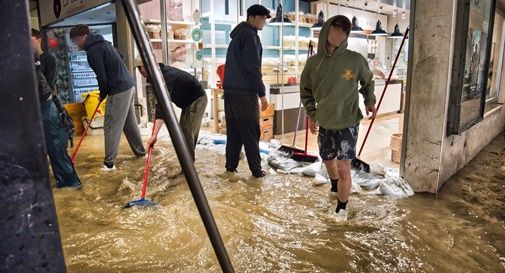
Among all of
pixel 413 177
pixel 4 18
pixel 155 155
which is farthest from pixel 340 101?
pixel 155 155

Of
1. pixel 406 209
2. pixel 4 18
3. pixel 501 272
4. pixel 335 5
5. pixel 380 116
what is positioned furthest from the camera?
pixel 335 5

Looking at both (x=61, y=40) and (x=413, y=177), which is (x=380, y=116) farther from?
(x=61, y=40)

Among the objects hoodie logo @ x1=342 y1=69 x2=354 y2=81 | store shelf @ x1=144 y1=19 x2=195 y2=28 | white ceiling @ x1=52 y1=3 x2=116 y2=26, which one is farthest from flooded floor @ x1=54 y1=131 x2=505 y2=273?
store shelf @ x1=144 y1=19 x2=195 y2=28

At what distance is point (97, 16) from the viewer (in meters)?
7.18

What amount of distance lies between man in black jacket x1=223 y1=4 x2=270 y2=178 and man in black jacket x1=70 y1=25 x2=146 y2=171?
1335 millimetres

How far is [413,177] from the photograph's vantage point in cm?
333

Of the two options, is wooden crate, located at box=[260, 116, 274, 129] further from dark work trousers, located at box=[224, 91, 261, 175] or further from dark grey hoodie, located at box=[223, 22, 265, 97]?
dark grey hoodie, located at box=[223, 22, 265, 97]

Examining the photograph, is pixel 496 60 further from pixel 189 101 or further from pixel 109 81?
pixel 109 81

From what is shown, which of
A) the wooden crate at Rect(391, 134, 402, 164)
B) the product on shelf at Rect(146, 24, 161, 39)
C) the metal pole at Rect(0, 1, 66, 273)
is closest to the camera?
the metal pole at Rect(0, 1, 66, 273)

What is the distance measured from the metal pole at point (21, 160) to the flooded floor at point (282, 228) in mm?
1456

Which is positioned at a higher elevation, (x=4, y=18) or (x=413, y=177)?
(x=4, y=18)

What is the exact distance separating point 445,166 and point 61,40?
843cm

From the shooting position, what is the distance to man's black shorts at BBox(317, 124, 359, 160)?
106 inches

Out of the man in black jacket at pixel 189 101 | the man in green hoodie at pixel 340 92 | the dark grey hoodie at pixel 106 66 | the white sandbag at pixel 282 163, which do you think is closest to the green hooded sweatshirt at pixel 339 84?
the man in green hoodie at pixel 340 92
